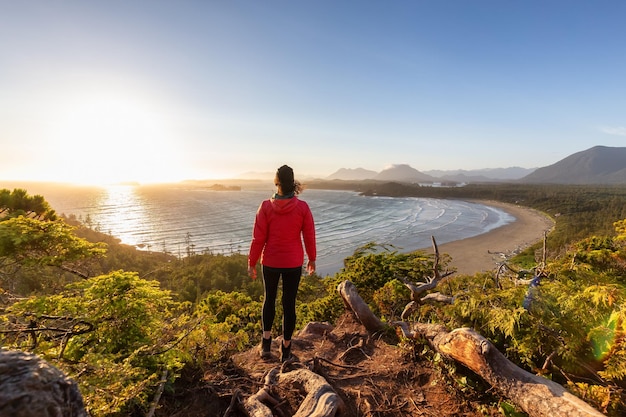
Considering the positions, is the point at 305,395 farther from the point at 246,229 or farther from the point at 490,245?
the point at 246,229

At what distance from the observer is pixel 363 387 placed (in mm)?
3320

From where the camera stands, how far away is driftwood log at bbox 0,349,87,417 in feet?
3.47

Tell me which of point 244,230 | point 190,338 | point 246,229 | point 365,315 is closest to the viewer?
point 190,338

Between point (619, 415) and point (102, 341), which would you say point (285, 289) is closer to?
point (102, 341)

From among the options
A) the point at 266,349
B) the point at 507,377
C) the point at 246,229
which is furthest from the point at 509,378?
the point at 246,229

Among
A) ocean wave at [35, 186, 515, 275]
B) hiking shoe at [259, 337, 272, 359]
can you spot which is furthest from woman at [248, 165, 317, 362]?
ocean wave at [35, 186, 515, 275]

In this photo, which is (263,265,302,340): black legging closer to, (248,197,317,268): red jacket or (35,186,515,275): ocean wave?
(248,197,317,268): red jacket

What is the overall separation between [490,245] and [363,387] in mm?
42018

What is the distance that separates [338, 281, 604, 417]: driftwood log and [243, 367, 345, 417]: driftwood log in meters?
1.34

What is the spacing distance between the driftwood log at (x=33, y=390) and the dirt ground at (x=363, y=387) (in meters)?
1.81

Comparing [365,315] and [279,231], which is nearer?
[279,231]

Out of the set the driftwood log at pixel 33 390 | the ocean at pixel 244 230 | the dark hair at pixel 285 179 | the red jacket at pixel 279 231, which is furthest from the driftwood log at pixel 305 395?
the ocean at pixel 244 230

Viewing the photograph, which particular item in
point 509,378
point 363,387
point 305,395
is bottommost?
point 363,387

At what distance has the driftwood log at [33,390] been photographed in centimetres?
106
